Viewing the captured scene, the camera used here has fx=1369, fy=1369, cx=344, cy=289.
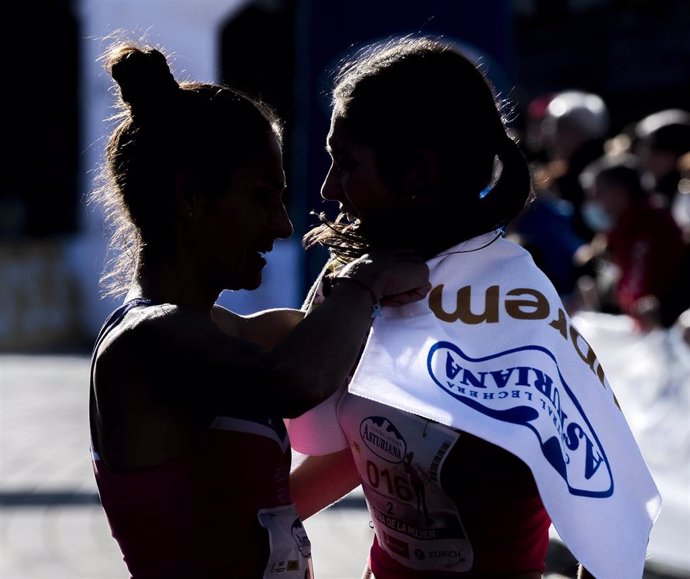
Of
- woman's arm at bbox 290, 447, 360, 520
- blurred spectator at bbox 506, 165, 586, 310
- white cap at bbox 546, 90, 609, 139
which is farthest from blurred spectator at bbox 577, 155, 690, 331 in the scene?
woman's arm at bbox 290, 447, 360, 520

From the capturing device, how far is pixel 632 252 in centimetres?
564

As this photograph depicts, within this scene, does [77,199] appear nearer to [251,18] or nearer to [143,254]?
[251,18]

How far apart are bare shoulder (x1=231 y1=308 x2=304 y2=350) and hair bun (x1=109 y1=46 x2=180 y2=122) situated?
1.44 ft

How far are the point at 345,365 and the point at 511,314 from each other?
278mm

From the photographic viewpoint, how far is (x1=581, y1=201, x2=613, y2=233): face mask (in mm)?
5945

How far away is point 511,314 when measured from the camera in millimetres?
2086

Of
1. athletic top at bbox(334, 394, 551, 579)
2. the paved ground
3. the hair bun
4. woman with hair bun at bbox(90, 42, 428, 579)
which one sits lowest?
the paved ground

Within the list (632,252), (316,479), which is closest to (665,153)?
(632,252)

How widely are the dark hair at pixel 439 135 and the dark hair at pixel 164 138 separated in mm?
177

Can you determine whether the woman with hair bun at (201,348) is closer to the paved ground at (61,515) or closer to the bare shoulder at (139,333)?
the bare shoulder at (139,333)

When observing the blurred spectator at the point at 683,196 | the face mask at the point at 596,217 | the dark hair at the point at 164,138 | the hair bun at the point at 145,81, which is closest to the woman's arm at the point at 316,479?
the dark hair at the point at 164,138

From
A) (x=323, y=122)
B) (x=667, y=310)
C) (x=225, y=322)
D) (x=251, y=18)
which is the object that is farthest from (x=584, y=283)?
(x=251, y=18)

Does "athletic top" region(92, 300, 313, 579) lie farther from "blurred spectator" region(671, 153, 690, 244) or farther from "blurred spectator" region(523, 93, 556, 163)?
"blurred spectator" region(523, 93, 556, 163)

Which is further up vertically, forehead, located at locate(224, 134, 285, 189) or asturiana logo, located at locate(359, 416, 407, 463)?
forehead, located at locate(224, 134, 285, 189)
